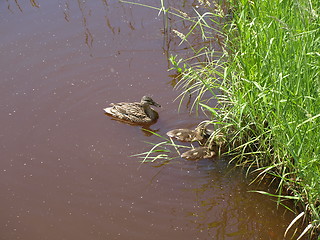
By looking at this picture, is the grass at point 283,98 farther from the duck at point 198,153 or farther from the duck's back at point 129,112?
the duck's back at point 129,112

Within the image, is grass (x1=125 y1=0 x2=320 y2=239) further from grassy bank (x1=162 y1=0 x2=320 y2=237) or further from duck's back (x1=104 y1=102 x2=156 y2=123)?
duck's back (x1=104 y1=102 x2=156 y2=123)

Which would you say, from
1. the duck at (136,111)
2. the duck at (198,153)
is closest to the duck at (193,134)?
the duck at (198,153)

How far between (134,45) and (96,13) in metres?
1.12

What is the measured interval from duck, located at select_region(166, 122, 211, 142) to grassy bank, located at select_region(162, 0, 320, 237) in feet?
0.91

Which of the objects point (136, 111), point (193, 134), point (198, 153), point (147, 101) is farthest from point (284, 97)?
point (136, 111)

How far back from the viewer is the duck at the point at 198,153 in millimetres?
5219

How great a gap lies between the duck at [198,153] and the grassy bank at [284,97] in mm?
222

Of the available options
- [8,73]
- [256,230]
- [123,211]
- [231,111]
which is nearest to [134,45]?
[8,73]

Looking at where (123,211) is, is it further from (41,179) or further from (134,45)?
(134,45)

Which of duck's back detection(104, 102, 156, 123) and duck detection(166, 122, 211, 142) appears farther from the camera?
duck's back detection(104, 102, 156, 123)

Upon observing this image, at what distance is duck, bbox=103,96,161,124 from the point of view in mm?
5910

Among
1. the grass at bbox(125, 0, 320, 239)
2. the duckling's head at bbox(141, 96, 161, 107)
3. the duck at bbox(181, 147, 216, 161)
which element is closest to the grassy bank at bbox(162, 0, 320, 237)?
the grass at bbox(125, 0, 320, 239)

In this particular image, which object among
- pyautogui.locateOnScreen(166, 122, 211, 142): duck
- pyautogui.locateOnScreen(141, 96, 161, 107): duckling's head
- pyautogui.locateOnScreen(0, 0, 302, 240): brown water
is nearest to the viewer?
pyautogui.locateOnScreen(0, 0, 302, 240): brown water

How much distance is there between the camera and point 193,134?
5.49m
